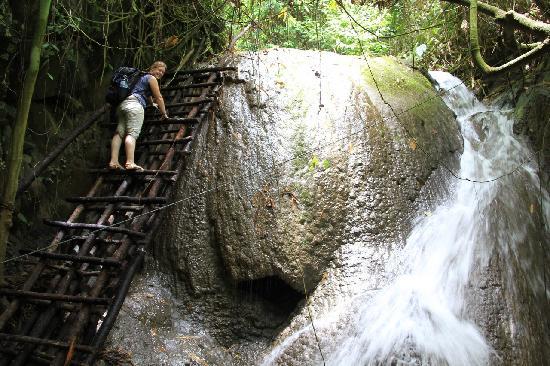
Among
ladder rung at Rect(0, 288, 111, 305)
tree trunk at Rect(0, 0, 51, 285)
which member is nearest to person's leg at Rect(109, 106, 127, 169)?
tree trunk at Rect(0, 0, 51, 285)

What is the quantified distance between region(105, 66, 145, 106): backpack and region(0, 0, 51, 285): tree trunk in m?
1.72

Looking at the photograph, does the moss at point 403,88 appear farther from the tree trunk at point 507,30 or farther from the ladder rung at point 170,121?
the ladder rung at point 170,121

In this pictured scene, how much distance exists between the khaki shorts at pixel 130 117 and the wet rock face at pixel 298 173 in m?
0.69

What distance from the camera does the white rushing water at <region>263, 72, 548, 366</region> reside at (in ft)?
12.1

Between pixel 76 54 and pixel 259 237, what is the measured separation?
9.01ft

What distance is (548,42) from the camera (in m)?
3.62

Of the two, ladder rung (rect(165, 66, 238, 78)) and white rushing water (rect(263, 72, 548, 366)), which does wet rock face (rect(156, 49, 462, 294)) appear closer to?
ladder rung (rect(165, 66, 238, 78))

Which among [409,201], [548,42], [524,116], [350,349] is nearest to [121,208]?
[350,349]

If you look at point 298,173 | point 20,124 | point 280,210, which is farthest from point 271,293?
point 20,124

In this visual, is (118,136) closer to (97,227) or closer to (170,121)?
(170,121)

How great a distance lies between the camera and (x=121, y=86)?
5.08 meters

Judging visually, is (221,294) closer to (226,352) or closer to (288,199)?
(226,352)

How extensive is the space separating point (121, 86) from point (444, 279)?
3.88 m

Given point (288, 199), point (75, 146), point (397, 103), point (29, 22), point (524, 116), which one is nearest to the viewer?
point (29, 22)
